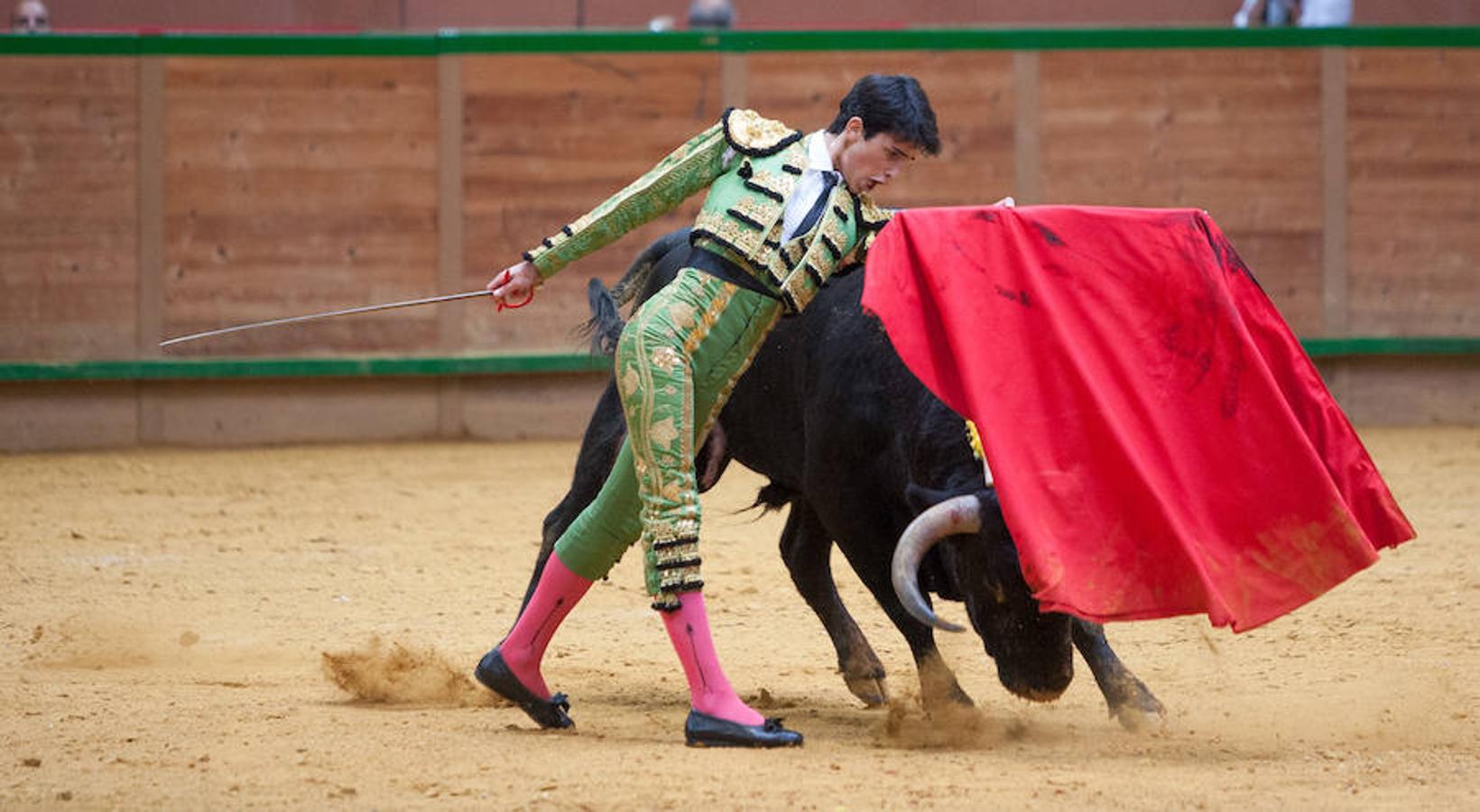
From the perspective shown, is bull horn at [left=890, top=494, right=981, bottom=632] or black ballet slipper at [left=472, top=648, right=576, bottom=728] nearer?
bull horn at [left=890, top=494, right=981, bottom=632]

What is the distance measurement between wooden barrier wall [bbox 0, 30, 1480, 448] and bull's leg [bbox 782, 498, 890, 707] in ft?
15.8

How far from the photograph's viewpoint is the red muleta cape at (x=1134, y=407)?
3.57 metres

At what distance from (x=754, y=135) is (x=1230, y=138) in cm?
665

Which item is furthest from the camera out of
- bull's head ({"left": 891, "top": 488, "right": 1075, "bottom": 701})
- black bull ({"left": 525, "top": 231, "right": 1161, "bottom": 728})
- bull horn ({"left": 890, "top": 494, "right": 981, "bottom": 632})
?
black bull ({"left": 525, "top": 231, "right": 1161, "bottom": 728})

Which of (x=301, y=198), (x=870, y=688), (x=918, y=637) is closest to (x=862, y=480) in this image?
(x=918, y=637)

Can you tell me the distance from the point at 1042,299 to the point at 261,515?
175 inches

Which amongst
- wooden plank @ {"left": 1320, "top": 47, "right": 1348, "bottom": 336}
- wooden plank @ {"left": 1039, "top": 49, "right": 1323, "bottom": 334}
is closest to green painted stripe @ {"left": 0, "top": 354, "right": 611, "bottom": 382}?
wooden plank @ {"left": 1039, "top": 49, "right": 1323, "bottom": 334}

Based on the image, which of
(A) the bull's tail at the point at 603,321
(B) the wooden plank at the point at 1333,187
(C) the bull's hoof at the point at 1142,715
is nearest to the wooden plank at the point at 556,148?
Answer: (B) the wooden plank at the point at 1333,187

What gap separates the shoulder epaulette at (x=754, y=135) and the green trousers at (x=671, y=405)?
271 millimetres

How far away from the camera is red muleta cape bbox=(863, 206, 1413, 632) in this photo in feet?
11.7

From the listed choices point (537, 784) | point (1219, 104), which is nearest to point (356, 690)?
point (537, 784)

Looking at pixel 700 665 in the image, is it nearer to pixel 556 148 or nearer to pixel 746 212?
pixel 746 212

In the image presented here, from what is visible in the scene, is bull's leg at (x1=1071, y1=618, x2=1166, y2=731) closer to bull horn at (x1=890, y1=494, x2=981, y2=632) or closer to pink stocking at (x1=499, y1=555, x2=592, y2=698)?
bull horn at (x1=890, y1=494, x2=981, y2=632)

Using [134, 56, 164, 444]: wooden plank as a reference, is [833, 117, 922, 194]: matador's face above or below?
above
